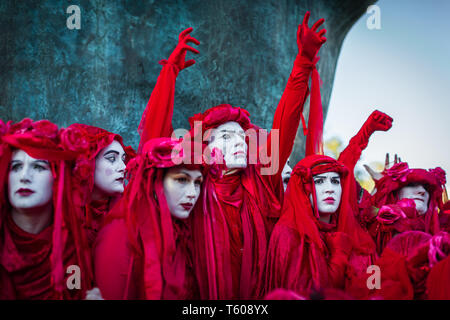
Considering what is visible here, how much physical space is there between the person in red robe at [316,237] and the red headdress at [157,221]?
66 centimetres

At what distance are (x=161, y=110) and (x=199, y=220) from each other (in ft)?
4.07

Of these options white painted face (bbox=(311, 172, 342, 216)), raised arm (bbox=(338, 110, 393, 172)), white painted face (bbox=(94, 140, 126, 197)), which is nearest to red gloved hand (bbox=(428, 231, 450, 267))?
white painted face (bbox=(311, 172, 342, 216))

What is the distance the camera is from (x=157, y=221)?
2.46m

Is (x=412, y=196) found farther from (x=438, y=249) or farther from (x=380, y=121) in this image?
(x=438, y=249)

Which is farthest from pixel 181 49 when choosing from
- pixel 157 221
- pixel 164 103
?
pixel 157 221

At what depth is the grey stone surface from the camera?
15.3ft

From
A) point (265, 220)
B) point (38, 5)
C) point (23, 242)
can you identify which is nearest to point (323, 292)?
point (265, 220)

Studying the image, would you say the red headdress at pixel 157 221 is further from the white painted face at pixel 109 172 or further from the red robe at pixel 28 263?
the white painted face at pixel 109 172

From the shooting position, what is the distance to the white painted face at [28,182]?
232 cm

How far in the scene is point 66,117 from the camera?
4.69 metres

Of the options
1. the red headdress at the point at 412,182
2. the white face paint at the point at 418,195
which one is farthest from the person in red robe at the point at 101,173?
the white face paint at the point at 418,195

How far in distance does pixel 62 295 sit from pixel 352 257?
71.5 inches

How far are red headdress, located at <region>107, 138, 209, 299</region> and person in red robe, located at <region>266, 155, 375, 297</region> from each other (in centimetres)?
66

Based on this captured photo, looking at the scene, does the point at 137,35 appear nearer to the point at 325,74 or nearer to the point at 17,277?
the point at 325,74
